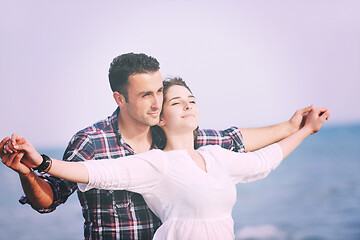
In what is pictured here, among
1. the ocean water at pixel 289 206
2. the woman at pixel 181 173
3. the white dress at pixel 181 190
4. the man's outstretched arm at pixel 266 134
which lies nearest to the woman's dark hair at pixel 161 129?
the woman at pixel 181 173

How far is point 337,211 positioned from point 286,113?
3.52m

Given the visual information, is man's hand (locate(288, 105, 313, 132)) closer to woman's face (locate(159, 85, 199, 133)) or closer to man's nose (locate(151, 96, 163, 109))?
woman's face (locate(159, 85, 199, 133))

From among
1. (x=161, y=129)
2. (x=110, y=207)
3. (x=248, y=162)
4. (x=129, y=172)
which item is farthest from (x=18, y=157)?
(x=248, y=162)

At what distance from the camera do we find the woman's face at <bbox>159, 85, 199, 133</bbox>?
1.80m

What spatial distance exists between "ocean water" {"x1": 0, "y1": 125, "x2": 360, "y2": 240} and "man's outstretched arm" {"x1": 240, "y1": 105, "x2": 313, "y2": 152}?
3.15 m

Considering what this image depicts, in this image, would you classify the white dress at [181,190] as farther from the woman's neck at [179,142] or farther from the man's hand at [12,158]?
the man's hand at [12,158]

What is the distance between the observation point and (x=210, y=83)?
2430 millimetres

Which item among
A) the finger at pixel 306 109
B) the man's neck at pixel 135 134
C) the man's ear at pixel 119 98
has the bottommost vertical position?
the man's neck at pixel 135 134

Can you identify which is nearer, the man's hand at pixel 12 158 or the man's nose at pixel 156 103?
the man's hand at pixel 12 158

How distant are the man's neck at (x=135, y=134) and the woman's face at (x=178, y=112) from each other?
87mm

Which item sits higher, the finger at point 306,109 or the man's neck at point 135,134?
the finger at point 306,109

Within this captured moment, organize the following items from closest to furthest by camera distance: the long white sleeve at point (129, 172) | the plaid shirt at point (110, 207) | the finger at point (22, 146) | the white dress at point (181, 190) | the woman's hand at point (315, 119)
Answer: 1. the finger at point (22, 146)
2. the long white sleeve at point (129, 172)
3. the white dress at point (181, 190)
4. the plaid shirt at point (110, 207)
5. the woman's hand at point (315, 119)

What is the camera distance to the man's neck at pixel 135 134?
72.5 inches

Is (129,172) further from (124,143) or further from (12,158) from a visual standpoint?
(12,158)
